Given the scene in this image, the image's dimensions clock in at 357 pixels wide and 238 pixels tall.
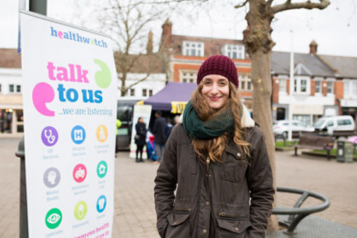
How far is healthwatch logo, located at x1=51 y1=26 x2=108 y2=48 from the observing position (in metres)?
2.83

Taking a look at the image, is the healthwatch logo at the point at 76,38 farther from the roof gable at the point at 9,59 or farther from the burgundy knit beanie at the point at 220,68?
the roof gable at the point at 9,59

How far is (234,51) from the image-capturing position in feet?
129

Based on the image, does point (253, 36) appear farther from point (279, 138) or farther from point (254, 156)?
point (279, 138)

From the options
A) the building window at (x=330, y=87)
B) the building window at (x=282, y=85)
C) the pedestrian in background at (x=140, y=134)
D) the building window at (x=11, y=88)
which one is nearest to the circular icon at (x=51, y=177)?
the pedestrian in background at (x=140, y=134)

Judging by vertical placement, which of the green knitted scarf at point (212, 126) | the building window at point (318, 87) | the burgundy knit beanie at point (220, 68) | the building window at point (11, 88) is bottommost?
the green knitted scarf at point (212, 126)

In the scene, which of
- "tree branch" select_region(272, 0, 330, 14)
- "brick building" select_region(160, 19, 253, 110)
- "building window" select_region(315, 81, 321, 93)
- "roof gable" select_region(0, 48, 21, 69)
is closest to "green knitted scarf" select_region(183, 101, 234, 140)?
"tree branch" select_region(272, 0, 330, 14)

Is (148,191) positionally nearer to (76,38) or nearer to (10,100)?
(76,38)

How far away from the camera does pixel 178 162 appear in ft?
7.72

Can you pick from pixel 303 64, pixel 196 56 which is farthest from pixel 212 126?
pixel 303 64

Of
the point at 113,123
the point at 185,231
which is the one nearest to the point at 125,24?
the point at 113,123

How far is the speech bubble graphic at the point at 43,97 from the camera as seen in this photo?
2.62m

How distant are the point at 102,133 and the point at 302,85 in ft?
131

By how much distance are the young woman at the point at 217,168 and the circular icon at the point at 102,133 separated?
1.04 m

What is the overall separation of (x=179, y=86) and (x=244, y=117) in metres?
14.8
